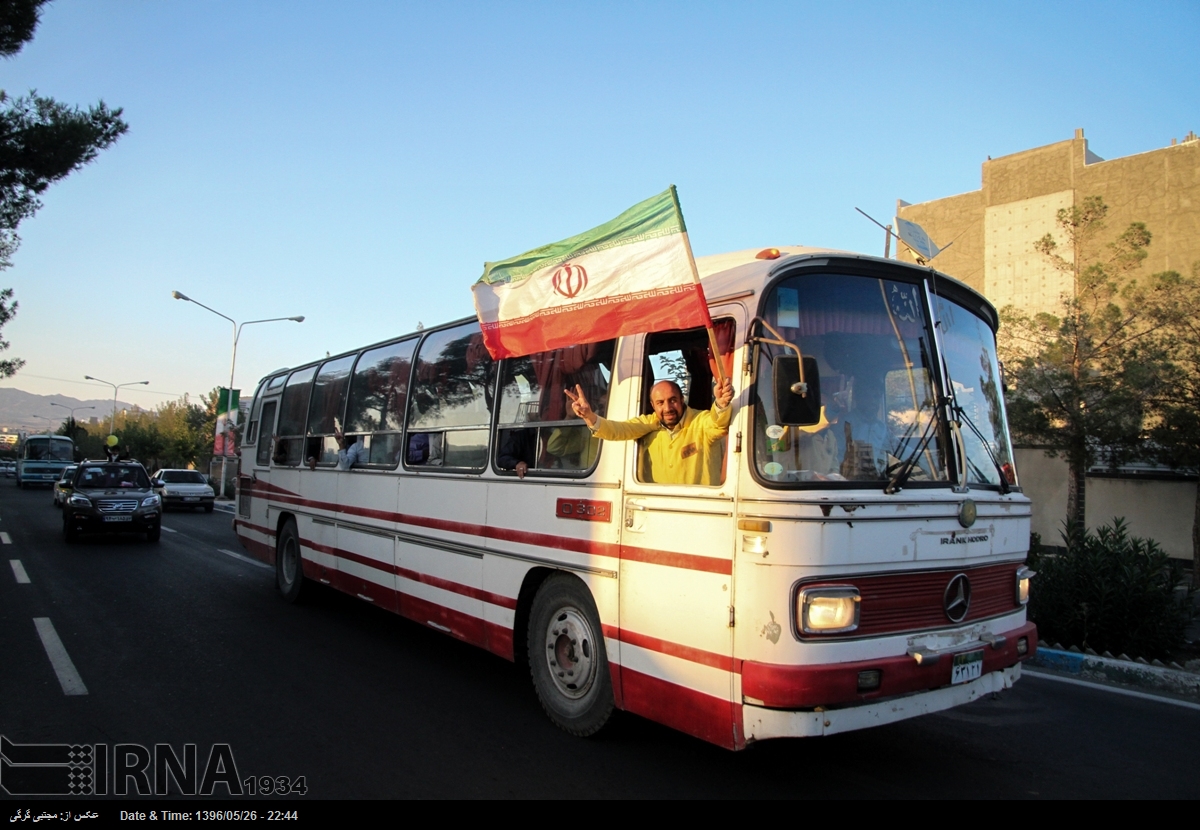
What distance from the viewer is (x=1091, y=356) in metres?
17.7

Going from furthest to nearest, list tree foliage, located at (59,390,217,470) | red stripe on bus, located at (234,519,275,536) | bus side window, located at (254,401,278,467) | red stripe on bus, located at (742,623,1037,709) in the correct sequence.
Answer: tree foliage, located at (59,390,217,470) < bus side window, located at (254,401,278,467) < red stripe on bus, located at (234,519,275,536) < red stripe on bus, located at (742,623,1037,709)

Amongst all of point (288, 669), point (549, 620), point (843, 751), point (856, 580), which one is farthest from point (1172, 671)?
point (288, 669)

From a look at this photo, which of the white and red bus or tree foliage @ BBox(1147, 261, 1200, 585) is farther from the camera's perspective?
tree foliage @ BBox(1147, 261, 1200, 585)

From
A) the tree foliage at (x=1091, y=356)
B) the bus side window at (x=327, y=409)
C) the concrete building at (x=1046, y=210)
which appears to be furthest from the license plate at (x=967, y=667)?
A: the concrete building at (x=1046, y=210)

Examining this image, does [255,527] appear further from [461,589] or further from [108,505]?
[108,505]

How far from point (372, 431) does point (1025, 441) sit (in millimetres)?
16228

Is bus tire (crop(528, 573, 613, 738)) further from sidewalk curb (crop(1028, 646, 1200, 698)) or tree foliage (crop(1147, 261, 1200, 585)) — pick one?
tree foliage (crop(1147, 261, 1200, 585))

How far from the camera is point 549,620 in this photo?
18.4ft

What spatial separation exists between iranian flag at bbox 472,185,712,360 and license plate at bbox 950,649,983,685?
89.7 inches

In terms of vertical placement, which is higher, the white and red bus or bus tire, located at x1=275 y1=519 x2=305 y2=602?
the white and red bus

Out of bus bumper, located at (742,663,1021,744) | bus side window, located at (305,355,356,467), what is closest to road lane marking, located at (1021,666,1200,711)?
bus bumper, located at (742,663,1021,744)

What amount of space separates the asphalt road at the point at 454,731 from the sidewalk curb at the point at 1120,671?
1.96 ft

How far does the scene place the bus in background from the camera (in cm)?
4759

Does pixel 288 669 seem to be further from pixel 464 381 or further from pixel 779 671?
pixel 779 671
